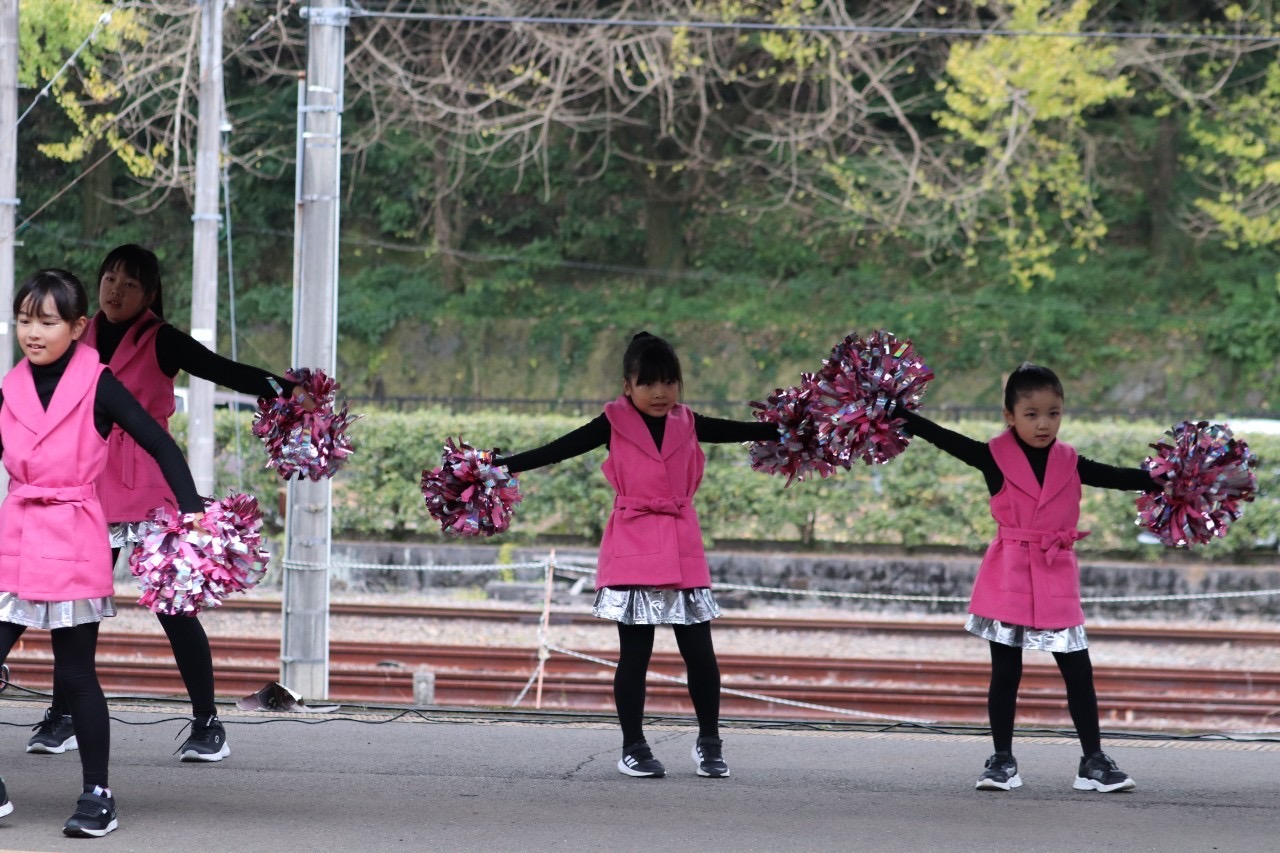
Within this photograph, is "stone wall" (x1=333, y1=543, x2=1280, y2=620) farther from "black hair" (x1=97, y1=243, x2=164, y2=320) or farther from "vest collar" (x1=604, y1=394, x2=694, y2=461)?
"black hair" (x1=97, y1=243, x2=164, y2=320)

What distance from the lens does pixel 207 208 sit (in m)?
12.8

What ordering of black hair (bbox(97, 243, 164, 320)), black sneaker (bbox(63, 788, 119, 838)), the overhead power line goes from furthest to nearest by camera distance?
the overhead power line → black hair (bbox(97, 243, 164, 320)) → black sneaker (bbox(63, 788, 119, 838))

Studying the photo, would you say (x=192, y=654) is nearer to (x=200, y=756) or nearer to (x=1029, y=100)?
(x=200, y=756)

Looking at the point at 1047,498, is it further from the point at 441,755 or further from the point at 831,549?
the point at 831,549

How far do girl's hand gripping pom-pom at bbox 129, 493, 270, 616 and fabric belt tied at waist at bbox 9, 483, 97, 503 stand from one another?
0.80 ft

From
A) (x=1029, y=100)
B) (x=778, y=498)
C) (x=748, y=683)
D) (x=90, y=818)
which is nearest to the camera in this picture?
(x=90, y=818)

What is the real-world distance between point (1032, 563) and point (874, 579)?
31.1 ft

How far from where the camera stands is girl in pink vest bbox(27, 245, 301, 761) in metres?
5.54

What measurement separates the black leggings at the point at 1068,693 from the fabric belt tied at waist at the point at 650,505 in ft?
4.12

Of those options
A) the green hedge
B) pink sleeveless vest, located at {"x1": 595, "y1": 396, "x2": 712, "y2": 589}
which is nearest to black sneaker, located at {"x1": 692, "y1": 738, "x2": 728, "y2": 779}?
pink sleeveless vest, located at {"x1": 595, "y1": 396, "x2": 712, "y2": 589}

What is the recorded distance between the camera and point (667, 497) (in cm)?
566

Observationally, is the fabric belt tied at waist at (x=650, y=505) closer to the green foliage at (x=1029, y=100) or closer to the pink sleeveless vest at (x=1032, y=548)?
the pink sleeveless vest at (x=1032, y=548)

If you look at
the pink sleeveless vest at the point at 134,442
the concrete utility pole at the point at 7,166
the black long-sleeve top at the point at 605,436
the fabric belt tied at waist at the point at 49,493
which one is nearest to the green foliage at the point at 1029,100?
the concrete utility pole at the point at 7,166

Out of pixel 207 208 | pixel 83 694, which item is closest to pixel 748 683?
pixel 207 208
